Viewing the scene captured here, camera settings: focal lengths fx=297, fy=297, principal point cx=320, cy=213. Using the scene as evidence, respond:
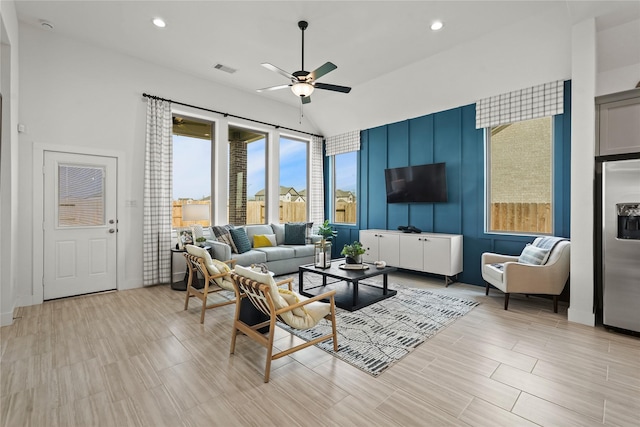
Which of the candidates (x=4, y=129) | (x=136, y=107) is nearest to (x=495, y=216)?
(x=136, y=107)

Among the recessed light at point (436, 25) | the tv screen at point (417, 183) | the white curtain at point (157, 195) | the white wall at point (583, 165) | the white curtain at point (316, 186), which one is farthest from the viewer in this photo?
the white curtain at point (316, 186)

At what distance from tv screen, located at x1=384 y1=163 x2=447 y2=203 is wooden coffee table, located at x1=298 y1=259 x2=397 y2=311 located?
1899mm

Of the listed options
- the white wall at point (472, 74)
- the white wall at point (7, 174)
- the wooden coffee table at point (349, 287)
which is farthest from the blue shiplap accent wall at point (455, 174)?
the white wall at point (7, 174)

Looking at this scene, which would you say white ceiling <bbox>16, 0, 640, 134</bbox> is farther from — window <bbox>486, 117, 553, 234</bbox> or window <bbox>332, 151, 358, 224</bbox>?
window <bbox>332, 151, 358, 224</bbox>

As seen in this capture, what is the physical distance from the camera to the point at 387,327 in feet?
10.1

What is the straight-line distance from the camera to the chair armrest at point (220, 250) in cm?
451

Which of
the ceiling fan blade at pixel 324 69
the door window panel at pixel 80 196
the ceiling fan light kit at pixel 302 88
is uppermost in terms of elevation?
the ceiling fan blade at pixel 324 69

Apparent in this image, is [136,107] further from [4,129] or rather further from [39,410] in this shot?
[39,410]

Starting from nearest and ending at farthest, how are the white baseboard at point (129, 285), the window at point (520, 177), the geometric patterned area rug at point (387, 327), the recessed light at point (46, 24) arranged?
1. the geometric patterned area rug at point (387, 327)
2. the recessed light at point (46, 24)
3. the window at point (520, 177)
4. the white baseboard at point (129, 285)

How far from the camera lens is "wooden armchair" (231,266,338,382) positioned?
217 cm

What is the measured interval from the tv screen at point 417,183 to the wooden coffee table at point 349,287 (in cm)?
190

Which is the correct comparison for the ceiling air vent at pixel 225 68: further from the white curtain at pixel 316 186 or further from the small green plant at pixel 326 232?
the small green plant at pixel 326 232

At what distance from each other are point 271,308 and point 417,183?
4.11 m

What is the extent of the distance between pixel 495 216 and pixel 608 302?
1.95m
